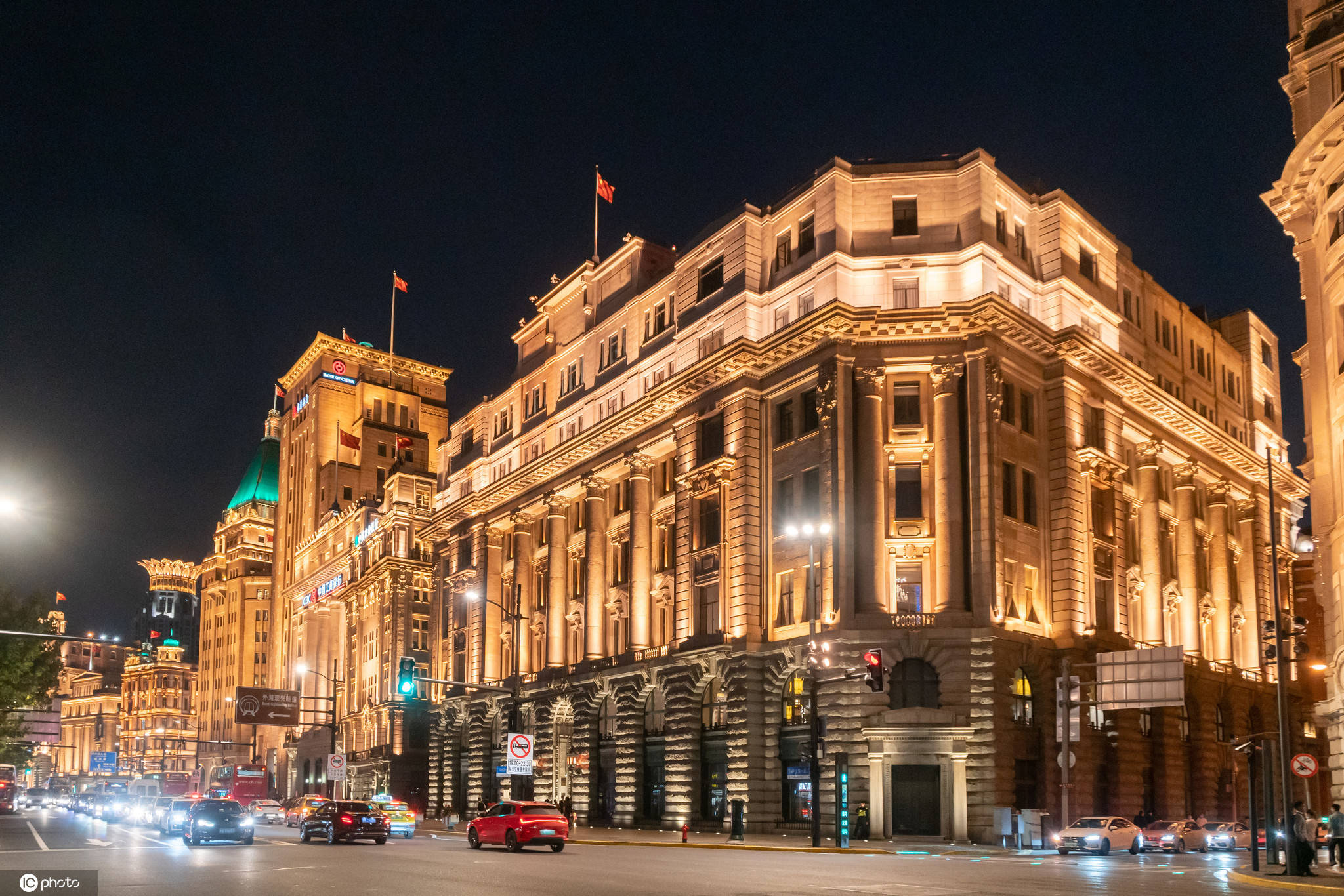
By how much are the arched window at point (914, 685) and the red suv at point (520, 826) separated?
1695cm

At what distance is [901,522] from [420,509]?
66824 millimetres

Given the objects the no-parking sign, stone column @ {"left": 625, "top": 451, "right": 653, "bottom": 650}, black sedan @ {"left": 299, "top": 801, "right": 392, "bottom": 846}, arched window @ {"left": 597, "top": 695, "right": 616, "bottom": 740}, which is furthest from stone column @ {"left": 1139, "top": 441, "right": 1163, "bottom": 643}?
black sedan @ {"left": 299, "top": 801, "right": 392, "bottom": 846}

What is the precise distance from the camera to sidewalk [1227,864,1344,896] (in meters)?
24.8

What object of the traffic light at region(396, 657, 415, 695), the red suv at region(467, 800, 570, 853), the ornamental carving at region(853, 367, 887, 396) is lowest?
the red suv at region(467, 800, 570, 853)

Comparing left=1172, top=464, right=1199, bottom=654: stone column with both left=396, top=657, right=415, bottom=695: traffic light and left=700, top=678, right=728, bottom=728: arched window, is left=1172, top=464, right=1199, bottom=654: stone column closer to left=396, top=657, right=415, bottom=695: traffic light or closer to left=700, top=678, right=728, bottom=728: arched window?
left=700, top=678, right=728, bottom=728: arched window

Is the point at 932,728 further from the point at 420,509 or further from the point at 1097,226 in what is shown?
the point at 420,509

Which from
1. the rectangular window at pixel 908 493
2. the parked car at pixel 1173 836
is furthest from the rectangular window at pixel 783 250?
the parked car at pixel 1173 836

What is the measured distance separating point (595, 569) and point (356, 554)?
192 feet

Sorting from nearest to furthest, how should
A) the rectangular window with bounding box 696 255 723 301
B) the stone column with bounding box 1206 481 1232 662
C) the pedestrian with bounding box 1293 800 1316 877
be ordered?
the pedestrian with bounding box 1293 800 1316 877
the rectangular window with bounding box 696 255 723 301
the stone column with bounding box 1206 481 1232 662

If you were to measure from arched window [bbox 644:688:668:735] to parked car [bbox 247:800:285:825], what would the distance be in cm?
2842

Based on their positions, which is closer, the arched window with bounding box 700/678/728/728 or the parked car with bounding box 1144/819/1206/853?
the parked car with bounding box 1144/819/1206/853

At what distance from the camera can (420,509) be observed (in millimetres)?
112250

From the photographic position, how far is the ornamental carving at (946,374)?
5422cm

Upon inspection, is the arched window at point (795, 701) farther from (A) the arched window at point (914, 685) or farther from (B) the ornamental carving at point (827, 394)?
(B) the ornamental carving at point (827, 394)
